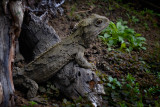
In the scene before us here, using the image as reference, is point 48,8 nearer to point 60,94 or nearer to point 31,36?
point 31,36

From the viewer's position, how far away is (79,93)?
13.5ft

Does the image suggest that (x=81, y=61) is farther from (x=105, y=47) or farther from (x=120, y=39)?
(x=120, y=39)

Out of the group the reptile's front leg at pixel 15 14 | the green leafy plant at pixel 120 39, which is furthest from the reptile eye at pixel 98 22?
the green leafy plant at pixel 120 39

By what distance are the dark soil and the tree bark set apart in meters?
0.38

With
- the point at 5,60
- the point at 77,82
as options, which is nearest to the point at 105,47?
the point at 77,82

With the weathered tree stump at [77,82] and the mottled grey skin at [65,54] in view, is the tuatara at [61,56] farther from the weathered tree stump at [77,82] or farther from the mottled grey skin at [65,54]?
the weathered tree stump at [77,82]

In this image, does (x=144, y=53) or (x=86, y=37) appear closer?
(x=86, y=37)

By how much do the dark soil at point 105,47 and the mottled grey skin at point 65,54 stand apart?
2.01 feet

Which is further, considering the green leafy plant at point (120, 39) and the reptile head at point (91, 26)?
the green leafy plant at point (120, 39)

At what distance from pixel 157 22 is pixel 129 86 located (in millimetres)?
6787

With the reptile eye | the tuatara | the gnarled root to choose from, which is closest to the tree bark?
the tuatara

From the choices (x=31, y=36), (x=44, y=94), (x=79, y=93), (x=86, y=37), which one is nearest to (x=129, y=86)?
(x=79, y=93)

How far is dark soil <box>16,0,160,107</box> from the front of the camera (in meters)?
5.55

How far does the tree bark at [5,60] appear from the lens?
3.13m
